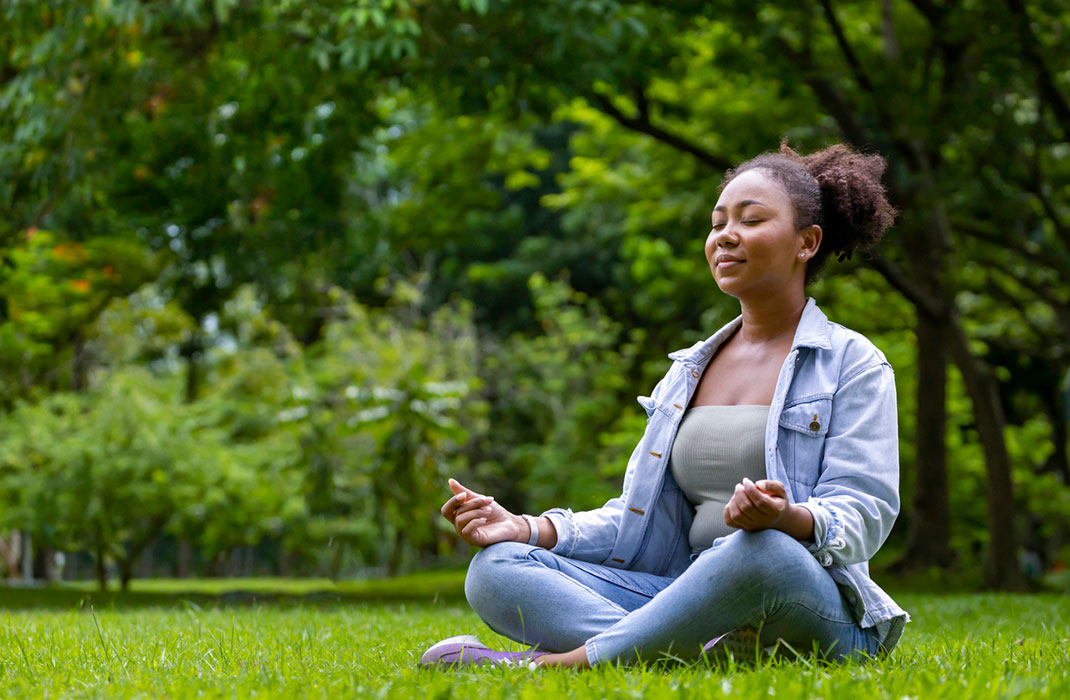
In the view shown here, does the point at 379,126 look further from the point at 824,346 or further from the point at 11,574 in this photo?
the point at 11,574

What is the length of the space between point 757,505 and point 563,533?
0.82m

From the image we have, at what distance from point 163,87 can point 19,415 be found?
6197 mm

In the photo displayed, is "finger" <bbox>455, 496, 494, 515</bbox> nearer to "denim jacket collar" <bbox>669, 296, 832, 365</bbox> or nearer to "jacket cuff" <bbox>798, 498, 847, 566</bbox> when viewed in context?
"denim jacket collar" <bbox>669, 296, 832, 365</bbox>

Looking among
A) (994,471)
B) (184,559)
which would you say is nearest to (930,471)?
(994,471)

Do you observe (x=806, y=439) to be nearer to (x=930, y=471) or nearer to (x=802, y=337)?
(x=802, y=337)

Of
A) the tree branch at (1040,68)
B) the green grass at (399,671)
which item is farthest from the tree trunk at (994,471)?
the green grass at (399,671)

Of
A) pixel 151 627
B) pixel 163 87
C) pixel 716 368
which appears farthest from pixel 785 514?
pixel 163 87

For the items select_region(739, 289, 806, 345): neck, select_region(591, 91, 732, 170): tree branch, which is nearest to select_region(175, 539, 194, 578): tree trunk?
select_region(591, 91, 732, 170): tree branch

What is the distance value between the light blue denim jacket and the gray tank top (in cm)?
6

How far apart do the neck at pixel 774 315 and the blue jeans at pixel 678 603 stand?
0.74 m

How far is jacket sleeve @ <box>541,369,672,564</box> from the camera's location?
129 inches

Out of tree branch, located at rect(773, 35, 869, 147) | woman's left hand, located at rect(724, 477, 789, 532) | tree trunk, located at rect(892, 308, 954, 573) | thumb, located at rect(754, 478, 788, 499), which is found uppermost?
tree branch, located at rect(773, 35, 869, 147)

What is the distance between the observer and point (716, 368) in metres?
3.48

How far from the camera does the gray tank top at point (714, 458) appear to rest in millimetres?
3131
